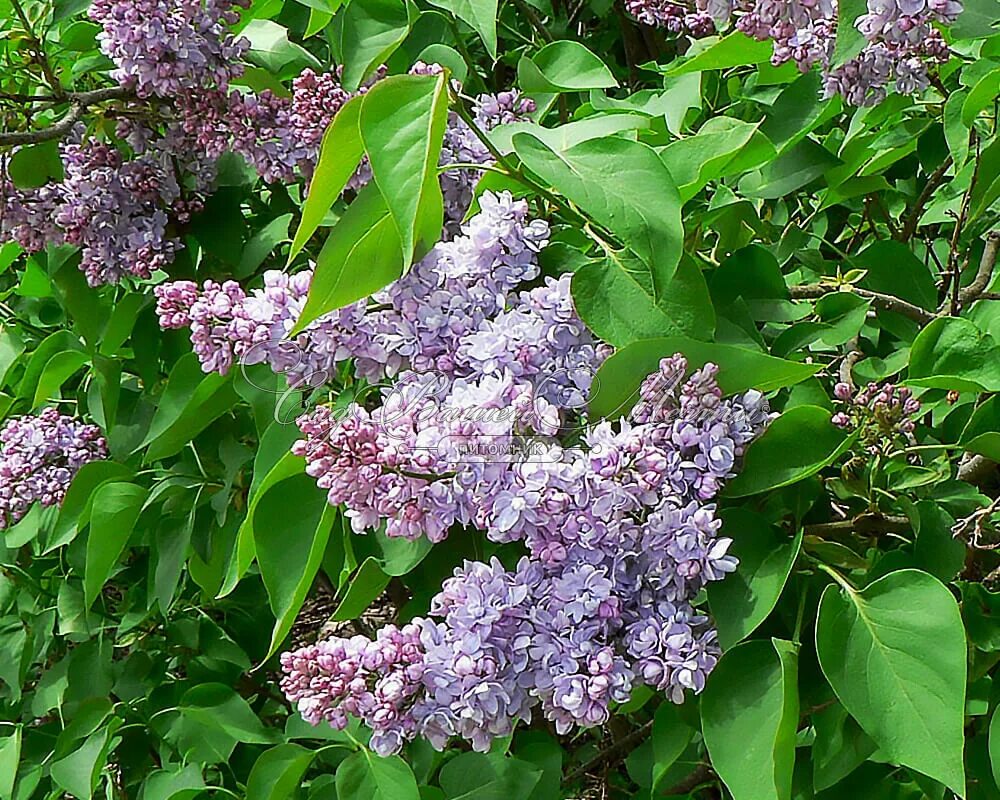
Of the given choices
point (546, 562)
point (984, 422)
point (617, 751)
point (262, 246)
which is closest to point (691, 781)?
point (617, 751)

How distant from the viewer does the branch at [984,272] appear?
1.14 m

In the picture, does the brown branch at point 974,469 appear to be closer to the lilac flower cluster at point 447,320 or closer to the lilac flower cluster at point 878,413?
the lilac flower cluster at point 878,413

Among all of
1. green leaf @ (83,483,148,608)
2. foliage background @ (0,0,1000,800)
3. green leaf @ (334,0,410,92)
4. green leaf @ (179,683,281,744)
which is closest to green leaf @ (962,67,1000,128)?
foliage background @ (0,0,1000,800)

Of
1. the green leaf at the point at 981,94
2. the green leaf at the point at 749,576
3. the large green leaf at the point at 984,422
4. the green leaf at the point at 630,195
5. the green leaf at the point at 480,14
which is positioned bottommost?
the large green leaf at the point at 984,422

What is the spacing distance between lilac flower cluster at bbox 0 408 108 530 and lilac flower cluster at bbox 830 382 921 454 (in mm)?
964

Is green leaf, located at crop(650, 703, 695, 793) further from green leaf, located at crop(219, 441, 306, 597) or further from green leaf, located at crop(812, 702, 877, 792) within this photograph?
green leaf, located at crop(219, 441, 306, 597)

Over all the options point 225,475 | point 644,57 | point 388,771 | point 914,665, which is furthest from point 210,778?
point 644,57

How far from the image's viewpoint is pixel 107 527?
47.3 inches

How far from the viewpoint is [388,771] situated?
998 mm

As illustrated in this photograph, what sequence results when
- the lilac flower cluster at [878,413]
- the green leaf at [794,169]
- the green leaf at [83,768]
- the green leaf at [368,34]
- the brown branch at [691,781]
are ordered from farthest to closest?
the green leaf at [83,768], the brown branch at [691,781], the green leaf at [794,169], the green leaf at [368,34], the lilac flower cluster at [878,413]

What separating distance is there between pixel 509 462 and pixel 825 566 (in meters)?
0.26

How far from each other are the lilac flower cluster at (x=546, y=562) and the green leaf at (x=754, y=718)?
0.08 feet

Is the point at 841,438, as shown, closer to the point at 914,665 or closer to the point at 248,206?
the point at 914,665

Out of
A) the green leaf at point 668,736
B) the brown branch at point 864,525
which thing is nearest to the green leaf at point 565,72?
the brown branch at point 864,525
